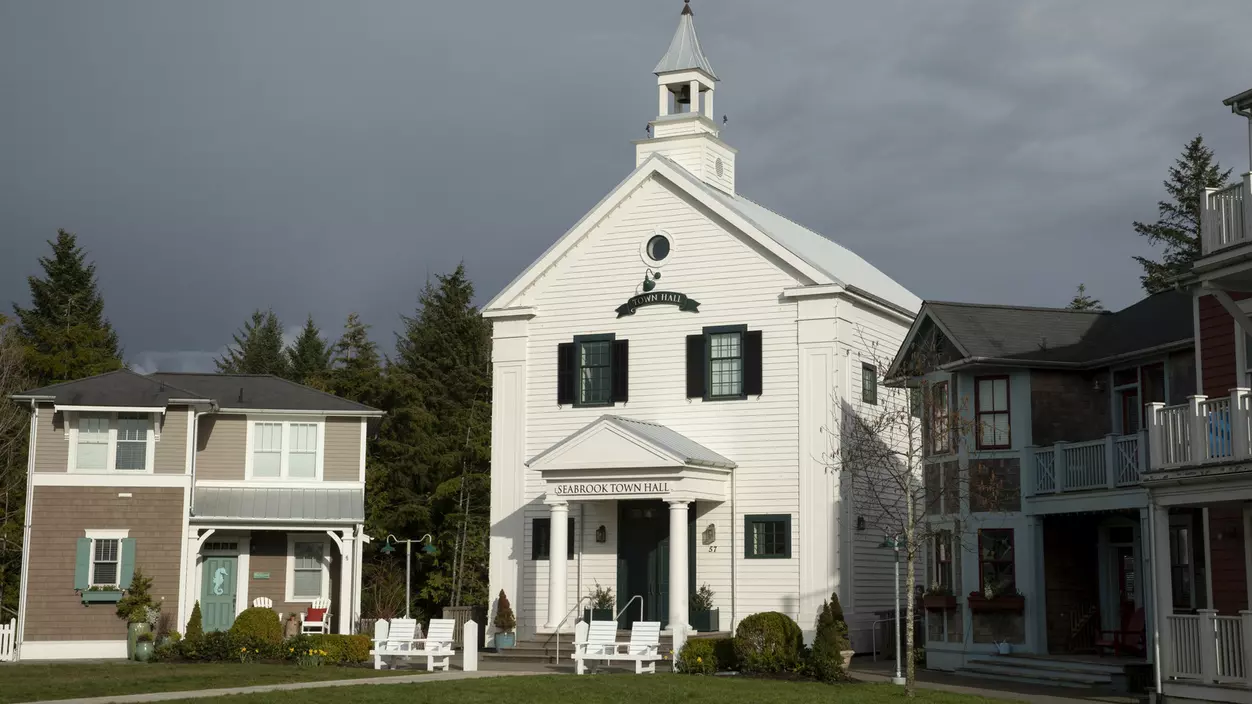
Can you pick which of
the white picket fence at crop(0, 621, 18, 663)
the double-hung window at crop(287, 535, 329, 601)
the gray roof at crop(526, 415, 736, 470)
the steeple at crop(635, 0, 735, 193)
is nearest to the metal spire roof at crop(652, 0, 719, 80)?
the steeple at crop(635, 0, 735, 193)

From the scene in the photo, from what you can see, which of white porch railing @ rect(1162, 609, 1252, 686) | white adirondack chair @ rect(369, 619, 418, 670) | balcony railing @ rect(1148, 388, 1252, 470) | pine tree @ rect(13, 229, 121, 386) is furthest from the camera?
pine tree @ rect(13, 229, 121, 386)

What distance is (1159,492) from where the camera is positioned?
2144 centimetres

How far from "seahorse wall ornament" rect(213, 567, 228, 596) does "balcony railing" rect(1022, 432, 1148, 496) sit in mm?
19548

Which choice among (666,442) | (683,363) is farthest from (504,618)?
(683,363)

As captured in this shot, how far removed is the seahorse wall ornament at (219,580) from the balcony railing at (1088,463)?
19548 mm

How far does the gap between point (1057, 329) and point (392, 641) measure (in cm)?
1495

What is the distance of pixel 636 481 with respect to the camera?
31.6 metres

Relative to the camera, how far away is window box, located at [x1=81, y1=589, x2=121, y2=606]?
33562 mm

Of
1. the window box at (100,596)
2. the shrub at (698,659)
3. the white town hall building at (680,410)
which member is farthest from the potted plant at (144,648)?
the shrub at (698,659)

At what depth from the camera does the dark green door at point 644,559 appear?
109 ft

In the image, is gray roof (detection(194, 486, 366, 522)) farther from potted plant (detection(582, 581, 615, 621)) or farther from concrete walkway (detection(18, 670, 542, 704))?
concrete walkway (detection(18, 670, 542, 704))

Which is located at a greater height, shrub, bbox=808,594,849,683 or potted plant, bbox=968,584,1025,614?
potted plant, bbox=968,584,1025,614

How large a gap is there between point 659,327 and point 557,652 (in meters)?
8.35

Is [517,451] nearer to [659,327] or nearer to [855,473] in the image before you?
[659,327]
